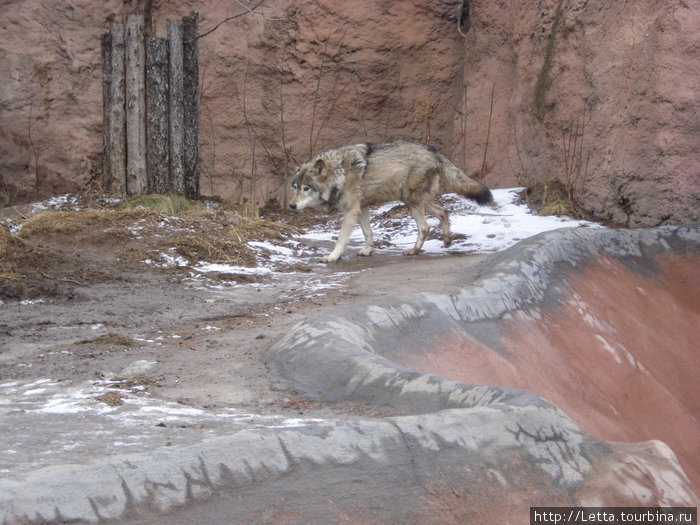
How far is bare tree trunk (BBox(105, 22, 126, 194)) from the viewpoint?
31.6ft

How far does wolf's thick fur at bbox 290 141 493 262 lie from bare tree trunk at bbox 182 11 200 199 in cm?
173

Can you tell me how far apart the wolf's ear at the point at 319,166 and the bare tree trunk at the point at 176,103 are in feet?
6.71

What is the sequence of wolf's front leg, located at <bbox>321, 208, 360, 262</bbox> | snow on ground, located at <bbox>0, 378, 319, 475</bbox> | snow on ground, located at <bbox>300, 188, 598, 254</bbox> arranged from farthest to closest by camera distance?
snow on ground, located at <bbox>300, 188, 598, 254</bbox> < wolf's front leg, located at <bbox>321, 208, 360, 262</bbox> < snow on ground, located at <bbox>0, 378, 319, 475</bbox>

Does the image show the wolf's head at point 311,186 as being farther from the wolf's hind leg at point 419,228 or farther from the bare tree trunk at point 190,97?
the bare tree trunk at point 190,97

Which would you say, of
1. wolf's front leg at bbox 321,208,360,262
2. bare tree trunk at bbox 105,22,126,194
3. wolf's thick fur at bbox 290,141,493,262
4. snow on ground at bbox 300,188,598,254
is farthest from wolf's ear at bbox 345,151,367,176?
bare tree trunk at bbox 105,22,126,194

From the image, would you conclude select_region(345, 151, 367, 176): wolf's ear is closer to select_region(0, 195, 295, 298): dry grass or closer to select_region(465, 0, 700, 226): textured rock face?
select_region(0, 195, 295, 298): dry grass

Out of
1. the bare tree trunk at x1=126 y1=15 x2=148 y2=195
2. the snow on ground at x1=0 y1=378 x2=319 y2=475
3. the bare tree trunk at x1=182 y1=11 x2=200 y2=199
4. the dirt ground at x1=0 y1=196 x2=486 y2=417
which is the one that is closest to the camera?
the snow on ground at x1=0 y1=378 x2=319 y2=475

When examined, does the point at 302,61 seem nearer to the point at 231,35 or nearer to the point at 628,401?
the point at 231,35

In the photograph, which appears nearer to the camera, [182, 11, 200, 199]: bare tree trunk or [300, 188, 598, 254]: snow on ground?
[300, 188, 598, 254]: snow on ground

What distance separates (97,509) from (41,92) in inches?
468

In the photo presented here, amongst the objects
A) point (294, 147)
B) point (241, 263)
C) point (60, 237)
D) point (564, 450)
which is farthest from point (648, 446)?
point (294, 147)

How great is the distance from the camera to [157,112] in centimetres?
968

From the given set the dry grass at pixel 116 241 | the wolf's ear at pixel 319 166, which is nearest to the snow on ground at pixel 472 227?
the wolf's ear at pixel 319 166

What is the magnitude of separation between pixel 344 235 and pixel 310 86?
5.23 metres
